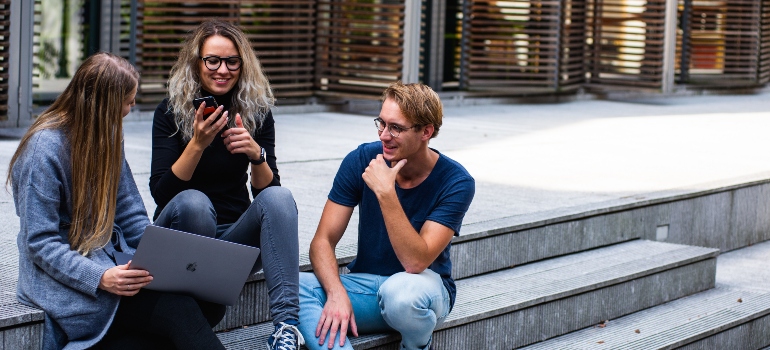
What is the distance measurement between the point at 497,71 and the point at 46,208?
10422 millimetres

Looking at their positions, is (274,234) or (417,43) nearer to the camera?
(274,234)

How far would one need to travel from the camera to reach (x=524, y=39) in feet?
42.5

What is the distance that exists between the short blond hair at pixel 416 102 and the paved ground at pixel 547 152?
1117 mm

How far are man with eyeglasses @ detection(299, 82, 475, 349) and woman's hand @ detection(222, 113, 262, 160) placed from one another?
376 millimetres

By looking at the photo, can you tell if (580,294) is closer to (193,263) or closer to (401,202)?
(401,202)

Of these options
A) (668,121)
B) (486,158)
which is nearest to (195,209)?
(486,158)

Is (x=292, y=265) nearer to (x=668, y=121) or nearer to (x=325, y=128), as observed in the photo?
(x=325, y=128)

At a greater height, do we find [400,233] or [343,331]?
[400,233]

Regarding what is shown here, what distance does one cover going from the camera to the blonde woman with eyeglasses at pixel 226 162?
3639 millimetres

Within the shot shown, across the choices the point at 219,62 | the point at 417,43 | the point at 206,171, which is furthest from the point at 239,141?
the point at 417,43

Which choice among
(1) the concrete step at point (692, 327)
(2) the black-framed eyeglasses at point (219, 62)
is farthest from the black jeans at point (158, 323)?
(1) the concrete step at point (692, 327)

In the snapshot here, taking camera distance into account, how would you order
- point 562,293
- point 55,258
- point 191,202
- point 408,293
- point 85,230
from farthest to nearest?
point 562,293
point 408,293
point 191,202
point 85,230
point 55,258

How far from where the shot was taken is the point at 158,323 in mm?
3270

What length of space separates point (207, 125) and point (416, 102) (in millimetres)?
730
